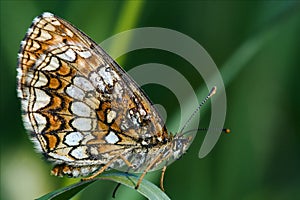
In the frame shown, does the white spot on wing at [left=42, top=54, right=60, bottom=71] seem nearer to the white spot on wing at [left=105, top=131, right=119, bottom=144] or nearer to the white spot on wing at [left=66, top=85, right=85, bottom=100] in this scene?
the white spot on wing at [left=66, top=85, right=85, bottom=100]

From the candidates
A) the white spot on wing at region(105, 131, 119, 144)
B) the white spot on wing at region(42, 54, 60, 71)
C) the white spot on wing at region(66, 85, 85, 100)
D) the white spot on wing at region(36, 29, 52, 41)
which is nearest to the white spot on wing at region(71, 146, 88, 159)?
the white spot on wing at region(105, 131, 119, 144)

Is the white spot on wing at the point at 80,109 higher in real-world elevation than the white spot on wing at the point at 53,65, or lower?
lower

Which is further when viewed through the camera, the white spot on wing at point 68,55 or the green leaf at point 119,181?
the white spot on wing at point 68,55

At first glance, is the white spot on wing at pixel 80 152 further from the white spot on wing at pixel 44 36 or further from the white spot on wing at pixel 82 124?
the white spot on wing at pixel 44 36

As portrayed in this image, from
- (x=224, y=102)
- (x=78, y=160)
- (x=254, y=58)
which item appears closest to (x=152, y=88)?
(x=224, y=102)

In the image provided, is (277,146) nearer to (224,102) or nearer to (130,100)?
(224,102)

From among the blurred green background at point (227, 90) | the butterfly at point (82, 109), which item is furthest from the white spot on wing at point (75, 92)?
the blurred green background at point (227, 90)
